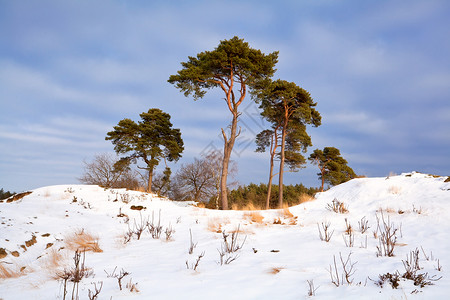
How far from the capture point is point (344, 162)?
94.0 feet

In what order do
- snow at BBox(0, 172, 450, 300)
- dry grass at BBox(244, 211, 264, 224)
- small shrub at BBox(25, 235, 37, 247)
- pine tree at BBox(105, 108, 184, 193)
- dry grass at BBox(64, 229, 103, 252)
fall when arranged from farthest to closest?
1. pine tree at BBox(105, 108, 184, 193)
2. dry grass at BBox(244, 211, 264, 224)
3. small shrub at BBox(25, 235, 37, 247)
4. dry grass at BBox(64, 229, 103, 252)
5. snow at BBox(0, 172, 450, 300)

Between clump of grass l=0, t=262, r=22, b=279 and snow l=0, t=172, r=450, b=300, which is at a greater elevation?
snow l=0, t=172, r=450, b=300

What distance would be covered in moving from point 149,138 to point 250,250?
70.3ft

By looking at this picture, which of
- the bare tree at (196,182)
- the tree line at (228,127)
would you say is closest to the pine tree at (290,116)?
the tree line at (228,127)

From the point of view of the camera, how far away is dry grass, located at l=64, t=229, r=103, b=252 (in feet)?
15.8

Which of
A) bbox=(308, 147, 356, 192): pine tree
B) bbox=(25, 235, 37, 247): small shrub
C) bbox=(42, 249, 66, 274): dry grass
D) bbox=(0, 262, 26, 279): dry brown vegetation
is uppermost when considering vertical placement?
bbox=(308, 147, 356, 192): pine tree

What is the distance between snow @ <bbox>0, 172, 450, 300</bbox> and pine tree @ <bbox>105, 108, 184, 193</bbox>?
13993 mm

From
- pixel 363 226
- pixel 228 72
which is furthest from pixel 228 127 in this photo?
pixel 363 226

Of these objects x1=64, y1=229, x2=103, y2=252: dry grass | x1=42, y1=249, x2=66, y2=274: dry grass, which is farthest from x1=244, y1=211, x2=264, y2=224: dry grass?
x1=42, y1=249, x2=66, y2=274: dry grass

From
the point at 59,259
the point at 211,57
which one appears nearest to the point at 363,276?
the point at 59,259

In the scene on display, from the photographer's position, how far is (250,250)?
174 inches

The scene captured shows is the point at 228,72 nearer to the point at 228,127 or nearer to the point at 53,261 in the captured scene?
the point at 228,127

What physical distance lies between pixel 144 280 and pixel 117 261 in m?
1.30

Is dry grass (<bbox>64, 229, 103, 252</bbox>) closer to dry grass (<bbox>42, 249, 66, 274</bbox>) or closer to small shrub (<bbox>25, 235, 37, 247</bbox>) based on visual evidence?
dry grass (<bbox>42, 249, 66, 274</bbox>)
